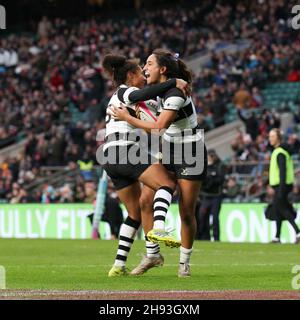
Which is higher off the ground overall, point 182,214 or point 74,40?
point 74,40

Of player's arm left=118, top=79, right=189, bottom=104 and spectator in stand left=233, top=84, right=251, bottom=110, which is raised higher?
spectator in stand left=233, top=84, right=251, bottom=110

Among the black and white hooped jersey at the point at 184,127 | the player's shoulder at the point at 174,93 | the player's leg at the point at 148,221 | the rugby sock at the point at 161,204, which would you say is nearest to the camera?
the rugby sock at the point at 161,204

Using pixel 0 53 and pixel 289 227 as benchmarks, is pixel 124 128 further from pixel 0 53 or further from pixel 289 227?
pixel 0 53

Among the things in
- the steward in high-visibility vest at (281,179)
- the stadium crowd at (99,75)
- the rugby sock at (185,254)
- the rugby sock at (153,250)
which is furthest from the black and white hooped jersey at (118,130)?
the stadium crowd at (99,75)

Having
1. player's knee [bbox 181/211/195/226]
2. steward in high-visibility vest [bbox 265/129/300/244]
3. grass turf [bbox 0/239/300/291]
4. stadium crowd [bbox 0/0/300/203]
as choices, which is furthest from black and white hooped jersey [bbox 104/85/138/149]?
stadium crowd [bbox 0/0/300/203]

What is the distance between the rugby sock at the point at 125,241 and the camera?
12328 mm

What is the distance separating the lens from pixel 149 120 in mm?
12391

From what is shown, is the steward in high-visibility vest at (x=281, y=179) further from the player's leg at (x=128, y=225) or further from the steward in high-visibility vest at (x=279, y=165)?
the player's leg at (x=128, y=225)

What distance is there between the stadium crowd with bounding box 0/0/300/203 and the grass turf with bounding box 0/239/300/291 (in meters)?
7.44

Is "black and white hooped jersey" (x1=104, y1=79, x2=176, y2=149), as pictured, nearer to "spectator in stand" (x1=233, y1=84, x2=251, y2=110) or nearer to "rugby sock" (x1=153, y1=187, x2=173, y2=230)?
"rugby sock" (x1=153, y1=187, x2=173, y2=230)

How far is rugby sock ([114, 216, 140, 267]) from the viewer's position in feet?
40.4

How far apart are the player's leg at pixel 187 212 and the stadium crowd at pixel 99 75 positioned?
553 inches

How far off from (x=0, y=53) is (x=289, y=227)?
73.3ft
